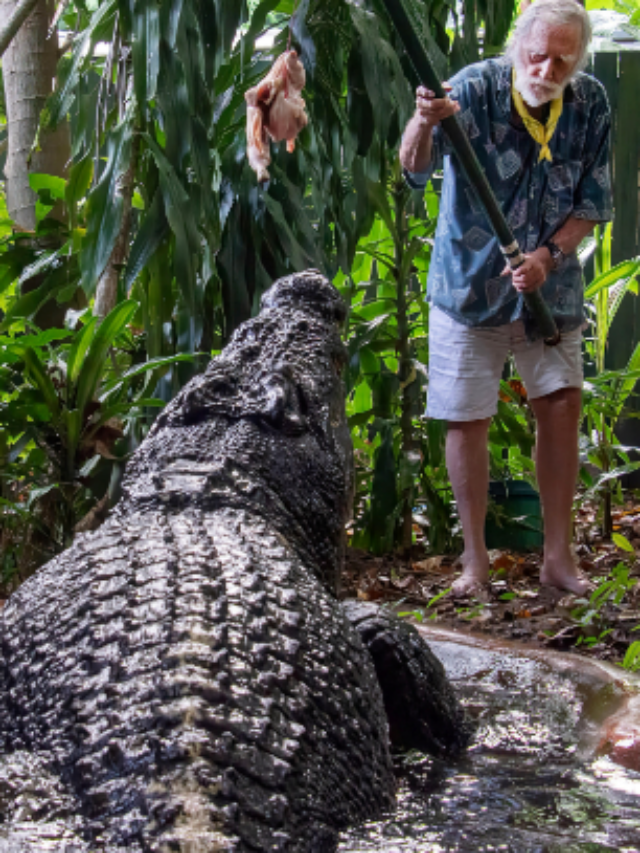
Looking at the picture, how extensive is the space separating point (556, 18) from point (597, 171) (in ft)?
1.88

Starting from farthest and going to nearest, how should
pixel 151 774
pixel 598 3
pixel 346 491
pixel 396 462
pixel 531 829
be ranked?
pixel 598 3
pixel 396 462
pixel 346 491
pixel 531 829
pixel 151 774

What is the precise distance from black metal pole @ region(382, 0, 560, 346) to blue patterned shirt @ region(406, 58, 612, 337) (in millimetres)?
121

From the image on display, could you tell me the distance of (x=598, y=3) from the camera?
689cm

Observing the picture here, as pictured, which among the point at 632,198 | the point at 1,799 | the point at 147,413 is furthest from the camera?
the point at 632,198

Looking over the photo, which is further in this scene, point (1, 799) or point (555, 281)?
point (555, 281)

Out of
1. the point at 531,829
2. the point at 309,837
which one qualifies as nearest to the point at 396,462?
the point at 531,829

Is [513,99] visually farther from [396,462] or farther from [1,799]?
[1,799]

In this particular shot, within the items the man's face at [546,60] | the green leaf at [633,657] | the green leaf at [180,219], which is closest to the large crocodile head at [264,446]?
the green leaf at [633,657]

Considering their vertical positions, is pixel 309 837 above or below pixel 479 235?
below

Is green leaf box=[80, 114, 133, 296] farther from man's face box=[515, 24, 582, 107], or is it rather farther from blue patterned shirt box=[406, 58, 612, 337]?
man's face box=[515, 24, 582, 107]

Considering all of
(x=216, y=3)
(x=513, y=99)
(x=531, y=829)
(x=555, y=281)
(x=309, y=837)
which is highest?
(x=216, y=3)

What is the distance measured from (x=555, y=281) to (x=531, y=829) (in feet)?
8.14

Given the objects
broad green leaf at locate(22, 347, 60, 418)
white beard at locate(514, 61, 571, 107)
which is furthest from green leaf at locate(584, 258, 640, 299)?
broad green leaf at locate(22, 347, 60, 418)

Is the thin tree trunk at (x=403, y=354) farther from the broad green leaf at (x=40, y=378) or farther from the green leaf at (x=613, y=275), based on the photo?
the broad green leaf at (x=40, y=378)
